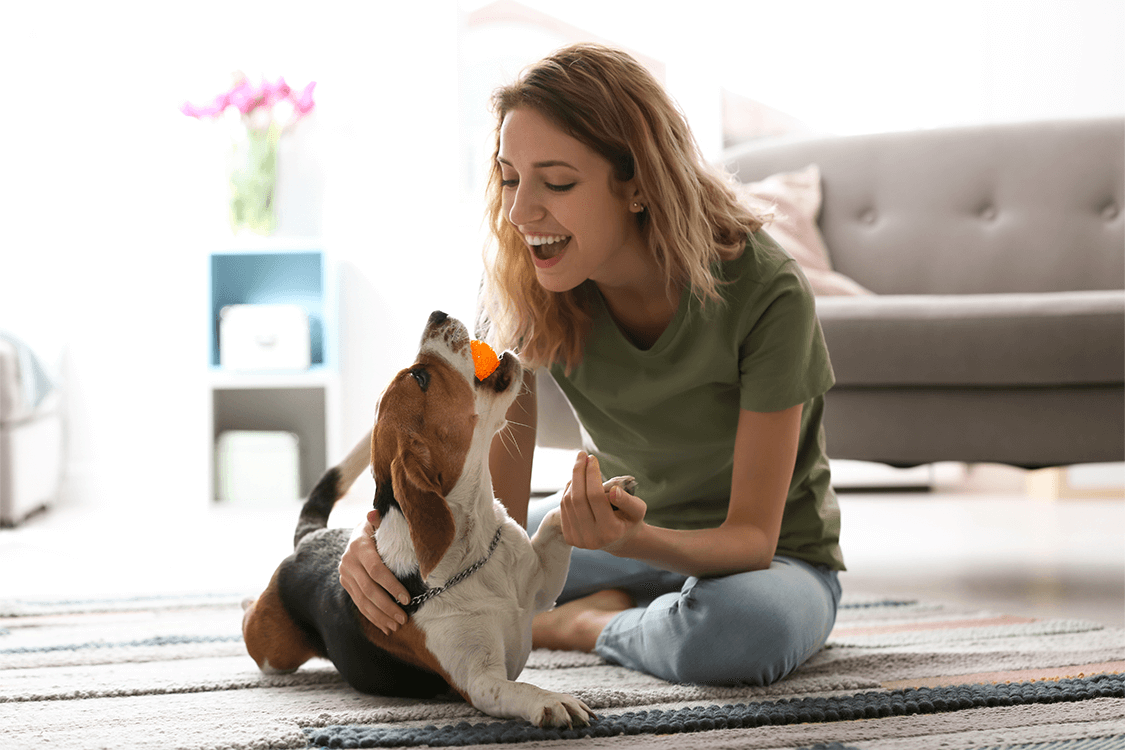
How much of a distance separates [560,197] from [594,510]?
1.55 feet

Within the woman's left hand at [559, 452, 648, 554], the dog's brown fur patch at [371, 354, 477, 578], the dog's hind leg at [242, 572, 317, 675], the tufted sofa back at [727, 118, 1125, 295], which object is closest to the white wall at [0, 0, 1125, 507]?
the tufted sofa back at [727, 118, 1125, 295]

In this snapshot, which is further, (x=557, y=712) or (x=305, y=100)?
(x=305, y=100)

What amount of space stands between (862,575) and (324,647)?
1.53 m

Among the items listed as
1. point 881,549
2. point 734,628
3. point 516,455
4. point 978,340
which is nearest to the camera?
point 734,628

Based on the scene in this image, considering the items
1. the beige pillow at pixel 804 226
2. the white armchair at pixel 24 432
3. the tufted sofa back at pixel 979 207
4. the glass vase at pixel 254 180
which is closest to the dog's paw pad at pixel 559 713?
the beige pillow at pixel 804 226

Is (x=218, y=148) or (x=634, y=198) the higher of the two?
(x=218, y=148)

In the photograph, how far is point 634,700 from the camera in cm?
136

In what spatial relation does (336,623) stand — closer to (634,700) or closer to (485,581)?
(485,581)

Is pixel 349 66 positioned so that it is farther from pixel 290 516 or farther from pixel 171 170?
pixel 290 516

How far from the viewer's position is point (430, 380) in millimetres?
1298

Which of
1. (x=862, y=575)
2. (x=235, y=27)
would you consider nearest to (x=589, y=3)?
(x=235, y=27)

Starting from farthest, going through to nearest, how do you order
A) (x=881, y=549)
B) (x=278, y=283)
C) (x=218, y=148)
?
(x=278, y=283)
(x=218, y=148)
(x=881, y=549)

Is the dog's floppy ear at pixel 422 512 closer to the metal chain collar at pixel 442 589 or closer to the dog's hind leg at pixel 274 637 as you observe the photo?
the metal chain collar at pixel 442 589

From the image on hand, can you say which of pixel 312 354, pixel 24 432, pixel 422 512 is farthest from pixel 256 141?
pixel 422 512
